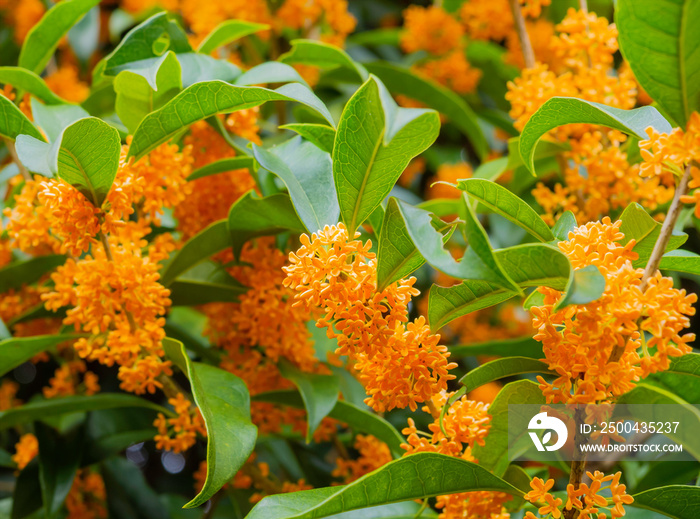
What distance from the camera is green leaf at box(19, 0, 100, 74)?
130 centimetres

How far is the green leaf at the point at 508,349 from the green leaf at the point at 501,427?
32 cm

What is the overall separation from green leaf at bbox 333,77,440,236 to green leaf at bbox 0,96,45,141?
0.53 meters

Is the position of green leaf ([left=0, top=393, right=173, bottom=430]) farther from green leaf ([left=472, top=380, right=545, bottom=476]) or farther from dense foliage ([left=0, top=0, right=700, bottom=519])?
green leaf ([left=472, top=380, right=545, bottom=476])

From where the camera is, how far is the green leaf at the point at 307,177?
92cm

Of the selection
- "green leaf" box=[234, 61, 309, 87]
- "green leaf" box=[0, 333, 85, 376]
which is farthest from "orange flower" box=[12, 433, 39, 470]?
"green leaf" box=[234, 61, 309, 87]

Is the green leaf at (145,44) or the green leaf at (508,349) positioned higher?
the green leaf at (145,44)

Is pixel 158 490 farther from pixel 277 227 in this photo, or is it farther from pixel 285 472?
pixel 277 227

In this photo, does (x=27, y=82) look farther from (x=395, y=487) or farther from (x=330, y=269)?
(x=395, y=487)

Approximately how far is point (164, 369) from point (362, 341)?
0.45 metres

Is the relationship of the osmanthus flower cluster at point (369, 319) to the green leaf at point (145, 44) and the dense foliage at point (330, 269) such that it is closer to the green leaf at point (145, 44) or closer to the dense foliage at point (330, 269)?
the dense foliage at point (330, 269)

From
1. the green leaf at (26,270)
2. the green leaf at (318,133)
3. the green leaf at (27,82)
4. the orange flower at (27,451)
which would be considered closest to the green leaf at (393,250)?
the green leaf at (318,133)

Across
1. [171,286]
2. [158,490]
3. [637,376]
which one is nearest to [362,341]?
[637,376]

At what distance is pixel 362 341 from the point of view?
78 centimetres

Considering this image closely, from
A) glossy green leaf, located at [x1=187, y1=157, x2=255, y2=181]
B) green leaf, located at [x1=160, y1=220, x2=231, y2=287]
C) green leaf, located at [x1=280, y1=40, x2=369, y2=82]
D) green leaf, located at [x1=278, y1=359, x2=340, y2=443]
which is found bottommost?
green leaf, located at [x1=278, y1=359, x2=340, y2=443]
